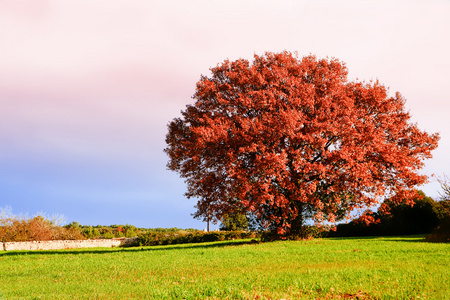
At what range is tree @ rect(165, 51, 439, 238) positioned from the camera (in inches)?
1016

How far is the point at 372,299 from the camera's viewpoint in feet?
31.4

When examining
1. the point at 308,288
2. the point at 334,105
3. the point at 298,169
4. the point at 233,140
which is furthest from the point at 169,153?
the point at 308,288

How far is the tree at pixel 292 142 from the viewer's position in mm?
25797

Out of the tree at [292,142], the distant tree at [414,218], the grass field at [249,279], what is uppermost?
the tree at [292,142]

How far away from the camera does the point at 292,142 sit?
1048 inches

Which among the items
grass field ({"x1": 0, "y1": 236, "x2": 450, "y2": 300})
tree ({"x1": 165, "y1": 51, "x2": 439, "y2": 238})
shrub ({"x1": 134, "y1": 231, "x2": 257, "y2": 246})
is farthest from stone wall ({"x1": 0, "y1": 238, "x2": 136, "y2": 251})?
grass field ({"x1": 0, "y1": 236, "x2": 450, "y2": 300})

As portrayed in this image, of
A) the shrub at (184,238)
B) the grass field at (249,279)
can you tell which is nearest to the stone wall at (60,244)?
the shrub at (184,238)

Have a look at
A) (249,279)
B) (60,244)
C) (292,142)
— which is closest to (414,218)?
(292,142)

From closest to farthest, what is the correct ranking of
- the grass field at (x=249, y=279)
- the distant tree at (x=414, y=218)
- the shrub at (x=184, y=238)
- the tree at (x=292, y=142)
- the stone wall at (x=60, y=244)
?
1. the grass field at (x=249, y=279)
2. the tree at (x=292, y=142)
3. the stone wall at (x=60, y=244)
4. the distant tree at (x=414, y=218)
5. the shrub at (x=184, y=238)

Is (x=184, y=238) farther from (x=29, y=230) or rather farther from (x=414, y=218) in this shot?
(x=414, y=218)

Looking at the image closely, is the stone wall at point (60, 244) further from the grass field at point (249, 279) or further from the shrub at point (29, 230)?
the grass field at point (249, 279)

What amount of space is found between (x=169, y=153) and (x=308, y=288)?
72.1 ft

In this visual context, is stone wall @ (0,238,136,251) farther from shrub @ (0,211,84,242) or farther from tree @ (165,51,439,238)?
tree @ (165,51,439,238)

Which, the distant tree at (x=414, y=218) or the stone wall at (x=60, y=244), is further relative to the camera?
the distant tree at (x=414, y=218)
